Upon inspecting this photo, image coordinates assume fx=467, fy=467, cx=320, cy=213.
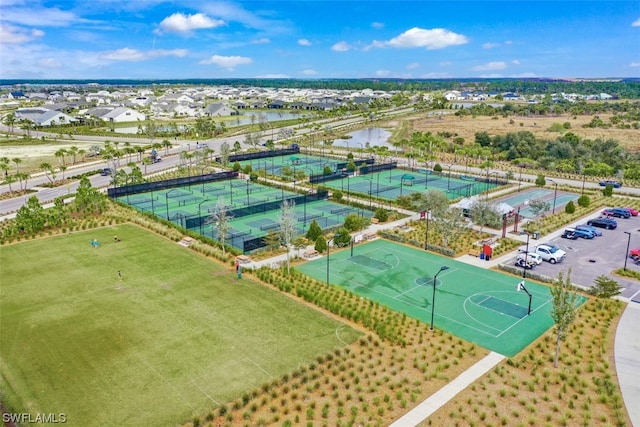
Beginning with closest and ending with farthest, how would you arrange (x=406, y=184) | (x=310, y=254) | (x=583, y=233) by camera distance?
(x=310, y=254)
(x=583, y=233)
(x=406, y=184)

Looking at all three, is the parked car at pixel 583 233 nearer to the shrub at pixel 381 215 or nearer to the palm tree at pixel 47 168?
the shrub at pixel 381 215

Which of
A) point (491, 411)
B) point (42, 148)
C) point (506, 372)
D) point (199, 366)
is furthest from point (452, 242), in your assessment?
point (42, 148)

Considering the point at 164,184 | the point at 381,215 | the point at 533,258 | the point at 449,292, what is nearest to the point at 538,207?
the point at 533,258

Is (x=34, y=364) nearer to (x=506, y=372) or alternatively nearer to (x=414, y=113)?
(x=506, y=372)

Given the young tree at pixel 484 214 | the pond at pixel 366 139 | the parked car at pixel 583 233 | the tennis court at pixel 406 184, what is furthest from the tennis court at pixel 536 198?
the pond at pixel 366 139

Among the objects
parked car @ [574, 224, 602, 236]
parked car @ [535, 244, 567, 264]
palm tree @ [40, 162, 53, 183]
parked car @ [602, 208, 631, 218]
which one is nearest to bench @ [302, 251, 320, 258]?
parked car @ [535, 244, 567, 264]

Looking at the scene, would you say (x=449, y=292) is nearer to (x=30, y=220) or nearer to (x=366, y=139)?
(x=30, y=220)
